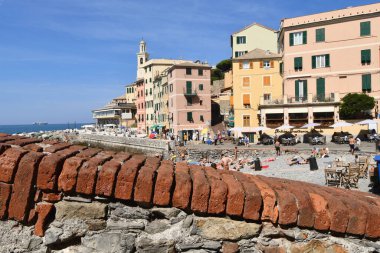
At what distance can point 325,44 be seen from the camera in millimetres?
43750

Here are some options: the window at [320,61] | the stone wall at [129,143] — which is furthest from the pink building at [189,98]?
the window at [320,61]

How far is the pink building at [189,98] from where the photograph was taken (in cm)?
5941

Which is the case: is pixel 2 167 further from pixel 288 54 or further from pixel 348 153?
pixel 288 54

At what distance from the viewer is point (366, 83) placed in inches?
1626

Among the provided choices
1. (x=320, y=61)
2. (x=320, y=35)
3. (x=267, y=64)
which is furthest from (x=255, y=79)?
(x=320, y=35)

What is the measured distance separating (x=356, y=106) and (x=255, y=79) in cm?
1569

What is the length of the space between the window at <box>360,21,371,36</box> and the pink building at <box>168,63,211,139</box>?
87.1ft

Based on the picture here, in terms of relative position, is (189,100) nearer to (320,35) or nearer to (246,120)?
(246,120)

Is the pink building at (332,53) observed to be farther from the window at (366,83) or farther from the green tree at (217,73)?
the green tree at (217,73)

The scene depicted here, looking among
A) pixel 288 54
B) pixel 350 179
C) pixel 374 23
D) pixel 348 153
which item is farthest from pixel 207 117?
pixel 350 179

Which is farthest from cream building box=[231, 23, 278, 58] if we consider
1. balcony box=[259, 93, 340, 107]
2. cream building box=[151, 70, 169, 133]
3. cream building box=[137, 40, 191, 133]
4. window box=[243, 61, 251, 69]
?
balcony box=[259, 93, 340, 107]

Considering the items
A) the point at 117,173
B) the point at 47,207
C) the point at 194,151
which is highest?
the point at 117,173

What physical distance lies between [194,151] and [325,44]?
71.2 ft

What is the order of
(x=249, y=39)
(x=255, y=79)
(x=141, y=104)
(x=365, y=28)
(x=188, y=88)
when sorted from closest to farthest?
(x=365, y=28) < (x=255, y=79) < (x=188, y=88) < (x=249, y=39) < (x=141, y=104)
